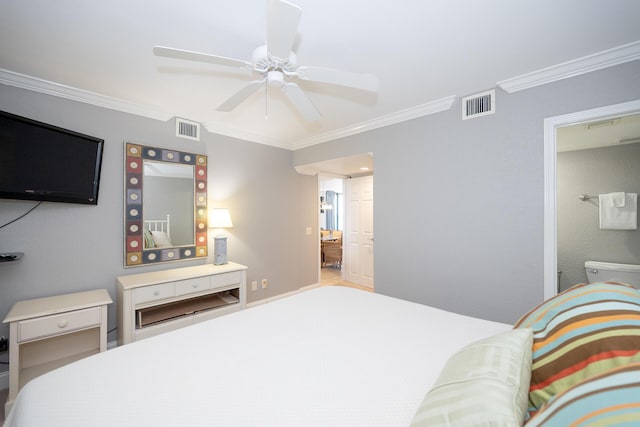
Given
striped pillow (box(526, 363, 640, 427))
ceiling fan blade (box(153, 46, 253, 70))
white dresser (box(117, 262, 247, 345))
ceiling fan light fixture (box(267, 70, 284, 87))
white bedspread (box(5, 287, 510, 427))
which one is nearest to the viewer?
striped pillow (box(526, 363, 640, 427))

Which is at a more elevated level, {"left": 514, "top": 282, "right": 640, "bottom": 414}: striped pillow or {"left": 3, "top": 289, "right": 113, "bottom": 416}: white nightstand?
{"left": 514, "top": 282, "right": 640, "bottom": 414}: striped pillow

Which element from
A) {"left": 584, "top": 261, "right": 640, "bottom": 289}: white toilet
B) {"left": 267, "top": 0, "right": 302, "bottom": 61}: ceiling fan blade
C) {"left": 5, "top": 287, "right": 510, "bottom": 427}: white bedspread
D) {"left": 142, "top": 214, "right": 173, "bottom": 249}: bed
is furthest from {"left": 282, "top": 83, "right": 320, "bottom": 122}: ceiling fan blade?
{"left": 584, "top": 261, "right": 640, "bottom": 289}: white toilet

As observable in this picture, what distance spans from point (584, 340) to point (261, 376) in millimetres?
1102

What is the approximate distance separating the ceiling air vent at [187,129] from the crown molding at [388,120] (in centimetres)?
149

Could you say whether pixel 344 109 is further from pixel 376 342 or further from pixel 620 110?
pixel 376 342

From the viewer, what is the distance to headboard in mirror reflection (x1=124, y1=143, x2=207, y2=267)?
8.74ft

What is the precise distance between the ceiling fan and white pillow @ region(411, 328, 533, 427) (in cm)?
148

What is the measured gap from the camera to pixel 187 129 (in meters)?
3.06

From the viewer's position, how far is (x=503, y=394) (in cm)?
65

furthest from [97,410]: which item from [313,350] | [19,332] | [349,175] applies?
[349,175]

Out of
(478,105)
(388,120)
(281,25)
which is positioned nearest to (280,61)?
(281,25)

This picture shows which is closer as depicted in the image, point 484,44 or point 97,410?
point 97,410

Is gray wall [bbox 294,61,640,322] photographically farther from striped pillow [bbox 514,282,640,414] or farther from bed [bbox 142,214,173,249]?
bed [bbox 142,214,173,249]

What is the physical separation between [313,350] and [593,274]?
3962 mm
